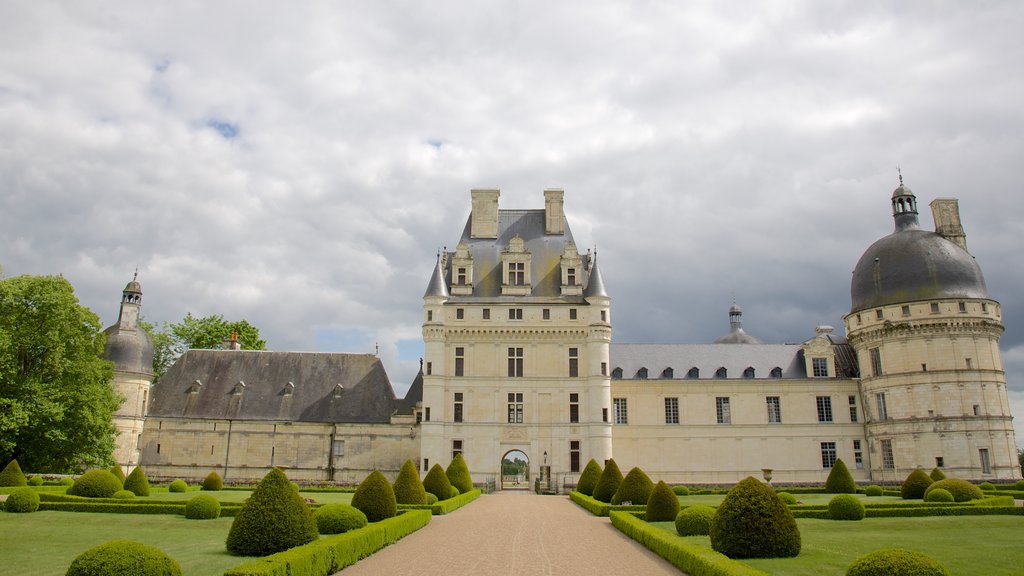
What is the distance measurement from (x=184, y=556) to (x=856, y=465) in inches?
1751

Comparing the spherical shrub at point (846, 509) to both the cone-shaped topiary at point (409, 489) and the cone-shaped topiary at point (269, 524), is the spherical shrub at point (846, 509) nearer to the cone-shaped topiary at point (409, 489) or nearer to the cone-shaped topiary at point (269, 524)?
the cone-shaped topiary at point (409, 489)

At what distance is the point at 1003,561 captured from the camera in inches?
539

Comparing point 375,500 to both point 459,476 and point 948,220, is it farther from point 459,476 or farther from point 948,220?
point 948,220

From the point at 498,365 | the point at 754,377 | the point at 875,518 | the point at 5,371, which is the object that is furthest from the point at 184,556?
the point at 754,377

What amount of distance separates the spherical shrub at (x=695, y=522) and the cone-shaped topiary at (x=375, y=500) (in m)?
8.55

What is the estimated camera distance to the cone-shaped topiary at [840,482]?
112 ft

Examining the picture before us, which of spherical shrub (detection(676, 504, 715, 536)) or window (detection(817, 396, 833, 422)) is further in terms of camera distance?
window (detection(817, 396, 833, 422))

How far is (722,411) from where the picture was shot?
48281 mm

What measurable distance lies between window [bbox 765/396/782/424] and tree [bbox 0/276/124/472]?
3998cm

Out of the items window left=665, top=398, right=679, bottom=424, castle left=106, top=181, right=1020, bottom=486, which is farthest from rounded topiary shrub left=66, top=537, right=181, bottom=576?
window left=665, top=398, right=679, bottom=424

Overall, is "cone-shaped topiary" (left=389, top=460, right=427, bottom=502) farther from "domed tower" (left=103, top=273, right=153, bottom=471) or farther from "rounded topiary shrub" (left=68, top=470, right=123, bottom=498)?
"domed tower" (left=103, top=273, right=153, bottom=471)

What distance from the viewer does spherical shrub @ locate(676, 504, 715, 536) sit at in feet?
61.0

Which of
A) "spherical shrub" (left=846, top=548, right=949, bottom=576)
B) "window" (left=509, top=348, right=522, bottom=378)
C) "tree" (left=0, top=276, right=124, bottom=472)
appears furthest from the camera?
"window" (left=509, top=348, right=522, bottom=378)

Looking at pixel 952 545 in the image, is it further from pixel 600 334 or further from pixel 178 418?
pixel 178 418
